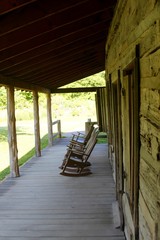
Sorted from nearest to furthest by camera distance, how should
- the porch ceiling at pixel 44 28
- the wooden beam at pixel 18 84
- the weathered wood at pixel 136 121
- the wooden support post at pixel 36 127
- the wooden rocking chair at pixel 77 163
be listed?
the weathered wood at pixel 136 121, the porch ceiling at pixel 44 28, the wooden beam at pixel 18 84, the wooden rocking chair at pixel 77 163, the wooden support post at pixel 36 127

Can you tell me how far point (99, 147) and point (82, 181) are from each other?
164 inches

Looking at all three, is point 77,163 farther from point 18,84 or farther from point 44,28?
point 44,28

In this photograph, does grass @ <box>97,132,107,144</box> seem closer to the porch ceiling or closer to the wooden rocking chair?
the wooden rocking chair

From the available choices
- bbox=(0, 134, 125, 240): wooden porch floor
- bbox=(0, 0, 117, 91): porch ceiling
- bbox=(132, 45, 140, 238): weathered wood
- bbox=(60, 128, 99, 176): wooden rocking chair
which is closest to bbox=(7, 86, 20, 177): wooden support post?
bbox=(0, 134, 125, 240): wooden porch floor

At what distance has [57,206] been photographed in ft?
14.6

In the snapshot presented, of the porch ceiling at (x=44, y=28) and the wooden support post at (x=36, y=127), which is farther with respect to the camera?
the wooden support post at (x=36, y=127)

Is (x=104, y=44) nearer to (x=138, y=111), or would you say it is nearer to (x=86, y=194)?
(x=86, y=194)

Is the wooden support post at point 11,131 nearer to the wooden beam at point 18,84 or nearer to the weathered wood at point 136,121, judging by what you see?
the wooden beam at point 18,84

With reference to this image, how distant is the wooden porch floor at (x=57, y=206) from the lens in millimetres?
3553

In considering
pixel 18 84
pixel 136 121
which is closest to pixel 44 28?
pixel 136 121

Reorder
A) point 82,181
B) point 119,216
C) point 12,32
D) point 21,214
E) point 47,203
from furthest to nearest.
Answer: point 82,181 < point 47,203 < point 21,214 < point 119,216 < point 12,32

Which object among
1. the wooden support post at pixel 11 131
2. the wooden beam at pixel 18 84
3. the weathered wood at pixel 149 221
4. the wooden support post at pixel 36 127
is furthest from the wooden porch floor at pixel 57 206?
the wooden beam at pixel 18 84

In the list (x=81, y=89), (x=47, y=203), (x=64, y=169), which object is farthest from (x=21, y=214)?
(x=81, y=89)

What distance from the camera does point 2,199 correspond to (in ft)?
16.0
